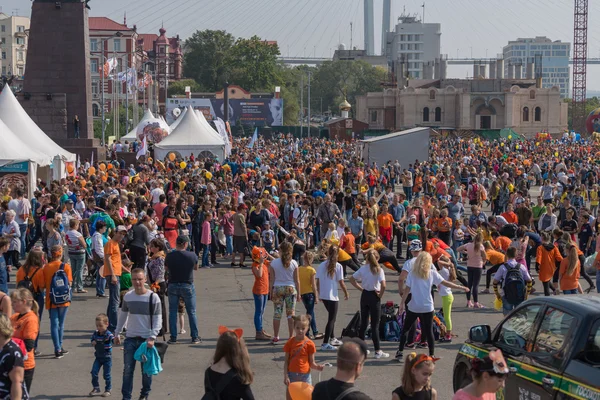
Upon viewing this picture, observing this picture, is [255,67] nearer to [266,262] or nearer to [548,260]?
[548,260]

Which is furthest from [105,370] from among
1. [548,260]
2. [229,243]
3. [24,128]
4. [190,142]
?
[190,142]

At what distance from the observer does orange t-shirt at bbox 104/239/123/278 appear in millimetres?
13547

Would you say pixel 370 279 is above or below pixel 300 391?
above

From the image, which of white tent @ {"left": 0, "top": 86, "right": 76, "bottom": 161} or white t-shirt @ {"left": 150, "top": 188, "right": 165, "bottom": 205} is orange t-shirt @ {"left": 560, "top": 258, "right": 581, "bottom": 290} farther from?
white tent @ {"left": 0, "top": 86, "right": 76, "bottom": 161}

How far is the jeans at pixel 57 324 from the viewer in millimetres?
11469

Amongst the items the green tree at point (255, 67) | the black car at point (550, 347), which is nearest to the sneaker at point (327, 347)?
the black car at point (550, 347)

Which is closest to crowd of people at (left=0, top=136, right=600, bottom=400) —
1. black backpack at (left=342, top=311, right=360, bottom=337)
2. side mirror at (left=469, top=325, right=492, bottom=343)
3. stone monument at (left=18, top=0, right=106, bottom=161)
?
black backpack at (left=342, top=311, right=360, bottom=337)

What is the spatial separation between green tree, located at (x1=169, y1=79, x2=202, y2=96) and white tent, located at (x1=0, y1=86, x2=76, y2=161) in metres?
102

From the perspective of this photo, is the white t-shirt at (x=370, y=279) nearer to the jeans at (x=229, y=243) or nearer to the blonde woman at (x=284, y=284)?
the blonde woman at (x=284, y=284)

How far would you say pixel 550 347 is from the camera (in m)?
7.47

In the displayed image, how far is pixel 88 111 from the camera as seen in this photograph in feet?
130

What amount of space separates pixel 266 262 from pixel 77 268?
3928 millimetres

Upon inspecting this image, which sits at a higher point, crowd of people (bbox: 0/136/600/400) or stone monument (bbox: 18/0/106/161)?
stone monument (bbox: 18/0/106/161)

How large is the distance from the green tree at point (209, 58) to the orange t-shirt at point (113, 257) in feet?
408
